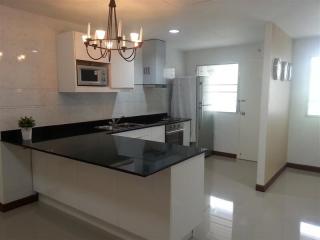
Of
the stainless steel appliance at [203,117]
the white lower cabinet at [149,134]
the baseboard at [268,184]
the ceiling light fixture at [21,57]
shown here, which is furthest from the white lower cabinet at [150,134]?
the baseboard at [268,184]

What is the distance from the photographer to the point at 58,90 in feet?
10.8

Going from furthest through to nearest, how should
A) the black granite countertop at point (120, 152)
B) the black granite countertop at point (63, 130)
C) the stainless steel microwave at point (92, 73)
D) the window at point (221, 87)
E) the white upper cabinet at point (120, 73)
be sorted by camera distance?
the window at point (221, 87)
the white upper cabinet at point (120, 73)
the stainless steel microwave at point (92, 73)
the black granite countertop at point (63, 130)
the black granite countertop at point (120, 152)

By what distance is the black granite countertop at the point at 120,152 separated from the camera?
1.81m

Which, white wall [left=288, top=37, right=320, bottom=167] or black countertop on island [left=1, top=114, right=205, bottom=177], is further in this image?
white wall [left=288, top=37, right=320, bottom=167]

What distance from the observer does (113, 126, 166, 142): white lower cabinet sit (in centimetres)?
366

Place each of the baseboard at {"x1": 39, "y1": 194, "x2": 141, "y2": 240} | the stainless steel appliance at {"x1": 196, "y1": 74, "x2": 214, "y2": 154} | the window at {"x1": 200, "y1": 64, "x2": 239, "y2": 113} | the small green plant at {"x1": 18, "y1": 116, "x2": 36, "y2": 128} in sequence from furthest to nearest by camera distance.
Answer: the window at {"x1": 200, "y1": 64, "x2": 239, "y2": 113}, the stainless steel appliance at {"x1": 196, "y1": 74, "x2": 214, "y2": 154}, the small green plant at {"x1": 18, "y1": 116, "x2": 36, "y2": 128}, the baseboard at {"x1": 39, "y1": 194, "x2": 141, "y2": 240}

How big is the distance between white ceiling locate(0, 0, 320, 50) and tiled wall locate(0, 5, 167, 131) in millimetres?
186

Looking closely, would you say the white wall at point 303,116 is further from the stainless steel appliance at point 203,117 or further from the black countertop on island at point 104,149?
the black countertop on island at point 104,149

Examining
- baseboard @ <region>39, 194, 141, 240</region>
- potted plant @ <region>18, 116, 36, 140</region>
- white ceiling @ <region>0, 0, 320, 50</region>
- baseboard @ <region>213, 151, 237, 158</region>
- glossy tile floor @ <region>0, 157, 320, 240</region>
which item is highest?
white ceiling @ <region>0, 0, 320, 50</region>

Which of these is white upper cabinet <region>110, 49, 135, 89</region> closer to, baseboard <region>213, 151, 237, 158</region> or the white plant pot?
the white plant pot


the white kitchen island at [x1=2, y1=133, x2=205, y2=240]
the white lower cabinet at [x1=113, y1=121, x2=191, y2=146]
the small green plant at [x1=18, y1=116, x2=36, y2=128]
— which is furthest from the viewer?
the white lower cabinet at [x1=113, y1=121, x2=191, y2=146]

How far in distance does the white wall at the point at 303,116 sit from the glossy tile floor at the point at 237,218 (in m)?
0.84

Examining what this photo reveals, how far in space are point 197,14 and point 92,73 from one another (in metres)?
1.54

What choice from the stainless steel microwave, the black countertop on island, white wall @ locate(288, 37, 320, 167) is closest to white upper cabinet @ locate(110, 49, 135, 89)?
the stainless steel microwave
